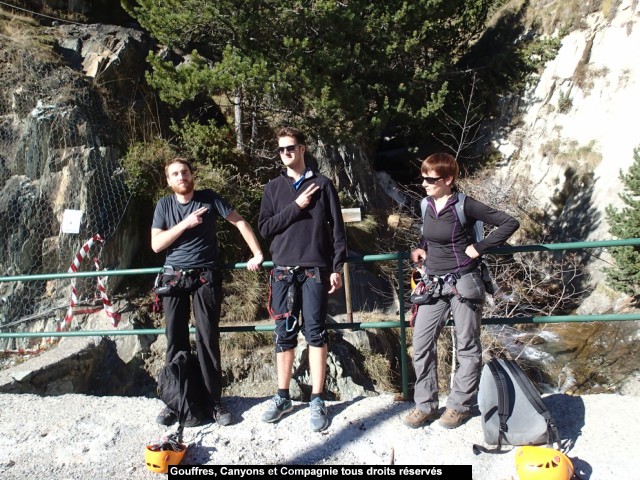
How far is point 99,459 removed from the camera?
124 inches

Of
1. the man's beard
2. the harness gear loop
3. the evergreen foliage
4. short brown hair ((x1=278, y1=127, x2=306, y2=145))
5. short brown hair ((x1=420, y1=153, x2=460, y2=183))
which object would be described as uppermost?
the evergreen foliage

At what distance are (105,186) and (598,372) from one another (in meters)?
9.97

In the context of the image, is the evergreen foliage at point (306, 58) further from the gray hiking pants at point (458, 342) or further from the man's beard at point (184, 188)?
the gray hiking pants at point (458, 342)

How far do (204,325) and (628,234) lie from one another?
10143mm

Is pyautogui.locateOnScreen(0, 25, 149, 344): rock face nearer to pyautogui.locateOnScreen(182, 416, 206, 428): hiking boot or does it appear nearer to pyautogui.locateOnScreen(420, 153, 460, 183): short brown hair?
pyautogui.locateOnScreen(182, 416, 206, 428): hiking boot

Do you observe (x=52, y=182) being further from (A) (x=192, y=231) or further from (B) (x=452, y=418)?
(B) (x=452, y=418)

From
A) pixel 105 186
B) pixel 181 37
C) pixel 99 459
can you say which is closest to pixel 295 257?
pixel 99 459

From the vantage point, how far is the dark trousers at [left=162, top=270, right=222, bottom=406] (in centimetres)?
341

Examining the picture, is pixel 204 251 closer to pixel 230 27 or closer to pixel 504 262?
pixel 230 27

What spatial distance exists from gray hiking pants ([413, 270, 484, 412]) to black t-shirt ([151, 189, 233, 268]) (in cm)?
147

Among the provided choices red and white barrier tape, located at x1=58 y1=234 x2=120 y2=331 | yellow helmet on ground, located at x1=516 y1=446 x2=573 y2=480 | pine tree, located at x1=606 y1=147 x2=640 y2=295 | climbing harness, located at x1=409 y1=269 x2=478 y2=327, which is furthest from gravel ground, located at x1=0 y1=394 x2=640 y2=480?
pine tree, located at x1=606 y1=147 x2=640 y2=295

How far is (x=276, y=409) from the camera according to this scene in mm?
3371

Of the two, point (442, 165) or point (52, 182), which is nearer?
point (442, 165)

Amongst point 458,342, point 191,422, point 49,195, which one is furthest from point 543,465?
point 49,195
